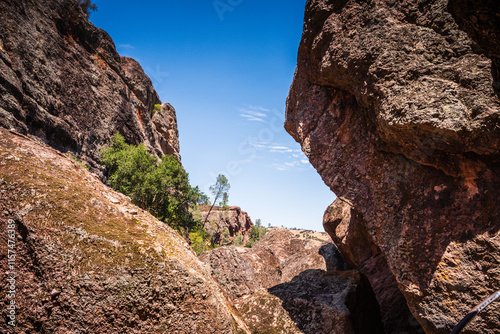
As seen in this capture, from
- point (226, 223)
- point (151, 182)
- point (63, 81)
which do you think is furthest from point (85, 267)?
point (226, 223)

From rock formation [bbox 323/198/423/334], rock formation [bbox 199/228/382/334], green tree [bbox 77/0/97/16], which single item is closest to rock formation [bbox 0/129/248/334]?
rock formation [bbox 199/228/382/334]

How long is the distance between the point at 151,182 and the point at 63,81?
1112 cm

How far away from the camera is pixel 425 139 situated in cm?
505

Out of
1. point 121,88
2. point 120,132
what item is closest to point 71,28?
point 121,88

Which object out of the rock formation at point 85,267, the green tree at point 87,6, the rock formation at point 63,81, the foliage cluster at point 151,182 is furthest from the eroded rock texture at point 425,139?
the green tree at point 87,6

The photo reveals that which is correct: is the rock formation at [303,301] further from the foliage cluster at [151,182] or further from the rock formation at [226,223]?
the rock formation at [226,223]

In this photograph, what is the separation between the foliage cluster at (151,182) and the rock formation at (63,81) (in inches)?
72.3

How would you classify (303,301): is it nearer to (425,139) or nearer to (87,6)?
(425,139)

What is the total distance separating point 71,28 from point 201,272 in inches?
1104

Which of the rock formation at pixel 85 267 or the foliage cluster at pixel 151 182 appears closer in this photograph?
the rock formation at pixel 85 267

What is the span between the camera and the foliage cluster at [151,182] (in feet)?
75.0

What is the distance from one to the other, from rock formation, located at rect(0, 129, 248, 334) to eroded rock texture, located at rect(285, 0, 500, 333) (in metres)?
4.44

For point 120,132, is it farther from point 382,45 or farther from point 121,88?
point 382,45

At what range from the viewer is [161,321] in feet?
10.2
